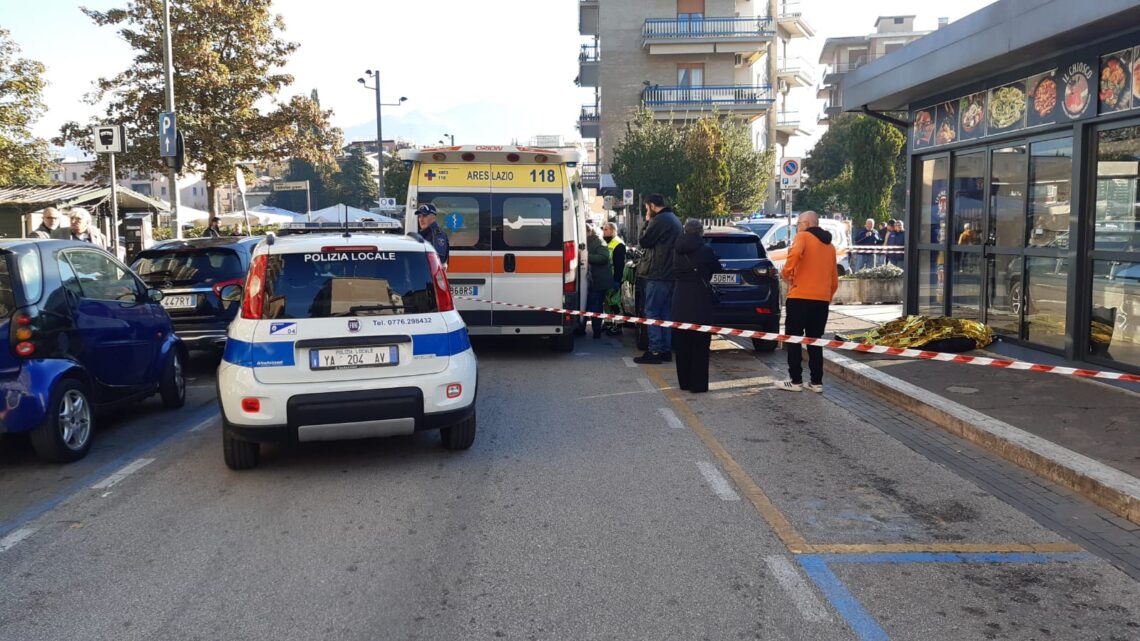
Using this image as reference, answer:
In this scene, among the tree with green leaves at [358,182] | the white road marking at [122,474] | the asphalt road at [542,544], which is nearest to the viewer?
the asphalt road at [542,544]

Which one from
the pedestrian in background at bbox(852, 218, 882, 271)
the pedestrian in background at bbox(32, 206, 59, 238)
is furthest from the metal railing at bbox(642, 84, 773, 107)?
the pedestrian in background at bbox(32, 206, 59, 238)

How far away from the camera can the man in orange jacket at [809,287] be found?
31.5 feet

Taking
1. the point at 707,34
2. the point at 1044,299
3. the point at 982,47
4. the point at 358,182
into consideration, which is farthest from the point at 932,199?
the point at 358,182

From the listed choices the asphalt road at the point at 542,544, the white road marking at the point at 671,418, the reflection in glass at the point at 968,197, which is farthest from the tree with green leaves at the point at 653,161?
the asphalt road at the point at 542,544

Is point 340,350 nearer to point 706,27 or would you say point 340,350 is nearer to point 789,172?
point 789,172

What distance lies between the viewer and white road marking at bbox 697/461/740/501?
6.05 m

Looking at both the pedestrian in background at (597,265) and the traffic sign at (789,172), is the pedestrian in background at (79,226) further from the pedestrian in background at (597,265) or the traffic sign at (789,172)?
the traffic sign at (789,172)

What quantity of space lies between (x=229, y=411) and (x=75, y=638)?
8.21 ft

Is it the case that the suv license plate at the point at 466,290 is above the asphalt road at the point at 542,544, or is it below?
above

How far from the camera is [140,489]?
6363mm

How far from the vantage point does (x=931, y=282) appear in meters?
13.9

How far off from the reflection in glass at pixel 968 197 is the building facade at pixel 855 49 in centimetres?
6877

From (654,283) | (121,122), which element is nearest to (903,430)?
(654,283)

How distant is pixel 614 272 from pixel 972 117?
18.6ft
